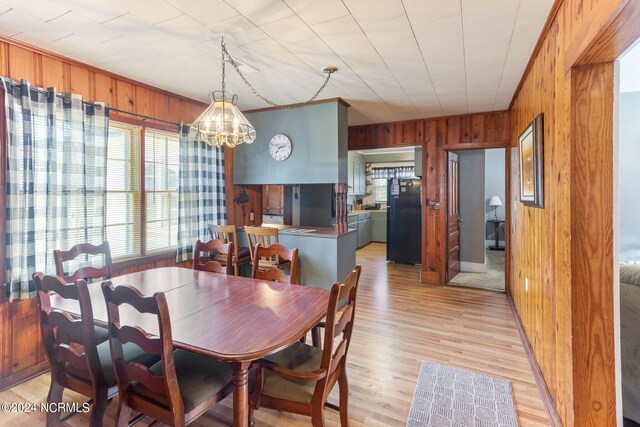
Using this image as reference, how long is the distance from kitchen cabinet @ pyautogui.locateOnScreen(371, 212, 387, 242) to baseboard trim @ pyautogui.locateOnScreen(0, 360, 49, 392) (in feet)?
23.3

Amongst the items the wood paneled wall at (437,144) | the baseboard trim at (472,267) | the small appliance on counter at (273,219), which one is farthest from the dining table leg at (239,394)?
the baseboard trim at (472,267)

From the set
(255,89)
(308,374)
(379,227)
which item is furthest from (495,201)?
(308,374)

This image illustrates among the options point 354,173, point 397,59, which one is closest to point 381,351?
point 397,59

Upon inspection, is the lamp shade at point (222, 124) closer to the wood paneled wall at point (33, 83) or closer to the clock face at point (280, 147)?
the wood paneled wall at point (33, 83)

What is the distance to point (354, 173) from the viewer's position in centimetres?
804

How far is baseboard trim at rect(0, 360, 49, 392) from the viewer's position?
2.30 m

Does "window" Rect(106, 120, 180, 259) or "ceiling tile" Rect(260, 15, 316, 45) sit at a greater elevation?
"ceiling tile" Rect(260, 15, 316, 45)

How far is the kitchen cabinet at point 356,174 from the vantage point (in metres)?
7.82

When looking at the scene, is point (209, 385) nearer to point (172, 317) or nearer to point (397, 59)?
point (172, 317)

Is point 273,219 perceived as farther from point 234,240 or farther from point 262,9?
point 262,9

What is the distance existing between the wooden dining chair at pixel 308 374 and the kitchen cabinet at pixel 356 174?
20.0 ft

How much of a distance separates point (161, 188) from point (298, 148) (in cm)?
163

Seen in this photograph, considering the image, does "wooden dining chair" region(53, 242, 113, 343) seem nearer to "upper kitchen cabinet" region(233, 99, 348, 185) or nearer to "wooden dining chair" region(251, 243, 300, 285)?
"wooden dining chair" region(251, 243, 300, 285)

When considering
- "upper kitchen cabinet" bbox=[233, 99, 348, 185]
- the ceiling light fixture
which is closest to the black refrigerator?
"upper kitchen cabinet" bbox=[233, 99, 348, 185]
